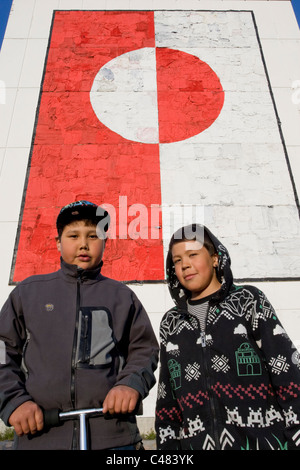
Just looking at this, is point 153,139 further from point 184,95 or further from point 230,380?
point 230,380

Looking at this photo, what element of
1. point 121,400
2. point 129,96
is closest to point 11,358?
point 121,400

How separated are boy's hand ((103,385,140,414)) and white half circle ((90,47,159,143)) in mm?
3385

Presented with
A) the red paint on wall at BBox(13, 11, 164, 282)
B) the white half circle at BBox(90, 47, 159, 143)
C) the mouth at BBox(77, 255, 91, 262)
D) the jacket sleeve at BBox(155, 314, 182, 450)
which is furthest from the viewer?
the white half circle at BBox(90, 47, 159, 143)

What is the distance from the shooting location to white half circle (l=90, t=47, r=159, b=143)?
13.9ft

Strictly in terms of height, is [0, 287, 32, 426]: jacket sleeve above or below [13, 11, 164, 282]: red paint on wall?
below

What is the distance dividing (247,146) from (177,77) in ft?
4.41

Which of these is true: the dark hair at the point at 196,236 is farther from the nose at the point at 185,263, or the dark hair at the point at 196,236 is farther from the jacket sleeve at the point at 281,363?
the jacket sleeve at the point at 281,363

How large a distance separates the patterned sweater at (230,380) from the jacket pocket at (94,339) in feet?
1.02

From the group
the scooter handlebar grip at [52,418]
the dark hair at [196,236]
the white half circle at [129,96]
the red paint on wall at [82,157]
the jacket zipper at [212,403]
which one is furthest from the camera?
the white half circle at [129,96]

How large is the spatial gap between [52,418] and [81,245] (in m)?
0.67

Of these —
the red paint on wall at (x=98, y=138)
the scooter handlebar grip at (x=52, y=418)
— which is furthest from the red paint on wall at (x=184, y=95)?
the scooter handlebar grip at (x=52, y=418)

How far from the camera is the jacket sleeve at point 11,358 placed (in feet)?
3.88

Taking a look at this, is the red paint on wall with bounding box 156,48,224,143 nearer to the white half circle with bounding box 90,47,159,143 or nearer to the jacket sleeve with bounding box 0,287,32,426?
the white half circle with bounding box 90,47,159,143

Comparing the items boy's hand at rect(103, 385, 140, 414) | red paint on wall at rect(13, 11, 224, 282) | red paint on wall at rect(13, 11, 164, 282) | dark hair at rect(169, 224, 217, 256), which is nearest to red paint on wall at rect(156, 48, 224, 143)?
red paint on wall at rect(13, 11, 224, 282)
